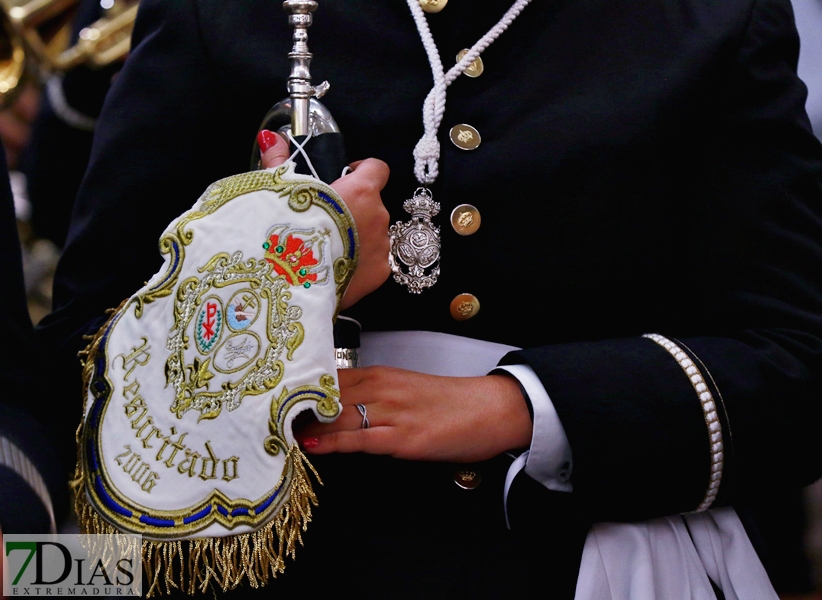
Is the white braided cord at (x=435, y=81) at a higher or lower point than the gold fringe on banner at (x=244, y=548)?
higher

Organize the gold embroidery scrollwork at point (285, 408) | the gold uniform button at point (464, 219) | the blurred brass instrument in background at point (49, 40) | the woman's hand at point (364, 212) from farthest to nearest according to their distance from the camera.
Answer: the blurred brass instrument in background at point (49, 40)
the gold uniform button at point (464, 219)
the woman's hand at point (364, 212)
the gold embroidery scrollwork at point (285, 408)

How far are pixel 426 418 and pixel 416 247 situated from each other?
229 millimetres

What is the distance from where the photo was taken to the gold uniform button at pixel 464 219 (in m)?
1.29

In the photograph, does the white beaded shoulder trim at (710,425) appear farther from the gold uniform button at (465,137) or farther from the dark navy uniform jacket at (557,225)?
the gold uniform button at (465,137)

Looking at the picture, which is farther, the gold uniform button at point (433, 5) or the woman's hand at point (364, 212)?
the gold uniform button at point (433, 5)

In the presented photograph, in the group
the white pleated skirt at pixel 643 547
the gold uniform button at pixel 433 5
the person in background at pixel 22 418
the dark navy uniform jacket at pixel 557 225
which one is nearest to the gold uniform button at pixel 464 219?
the dark navy uniform jacket at pixel 557 225

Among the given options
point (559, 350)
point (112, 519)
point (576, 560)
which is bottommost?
point (576, 560)

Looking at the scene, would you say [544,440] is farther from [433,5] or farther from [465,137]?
[433,5]

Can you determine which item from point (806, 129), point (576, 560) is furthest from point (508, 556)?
point (806, 129)

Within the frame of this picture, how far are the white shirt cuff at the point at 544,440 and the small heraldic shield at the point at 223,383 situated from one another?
0.82 feet

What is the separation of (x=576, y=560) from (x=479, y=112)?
21.8 inches

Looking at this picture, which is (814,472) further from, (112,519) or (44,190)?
(44,190)

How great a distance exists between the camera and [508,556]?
1.25 m

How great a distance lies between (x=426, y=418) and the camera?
3.84 ft
